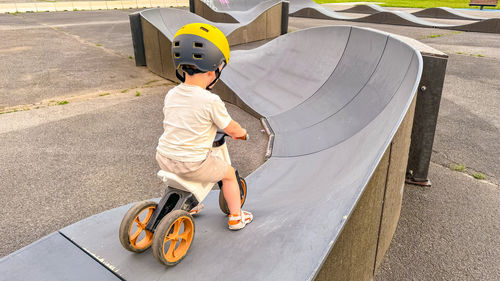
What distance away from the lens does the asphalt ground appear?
339cm

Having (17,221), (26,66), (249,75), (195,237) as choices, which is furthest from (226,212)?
(26,66)

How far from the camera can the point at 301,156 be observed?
483cm

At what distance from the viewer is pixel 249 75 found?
8172mm

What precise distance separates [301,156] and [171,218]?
277 cm

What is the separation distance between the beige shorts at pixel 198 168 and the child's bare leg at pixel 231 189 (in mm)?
96

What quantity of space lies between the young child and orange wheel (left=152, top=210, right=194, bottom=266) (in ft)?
1.02

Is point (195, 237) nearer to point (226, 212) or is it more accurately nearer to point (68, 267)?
point (226, 212)

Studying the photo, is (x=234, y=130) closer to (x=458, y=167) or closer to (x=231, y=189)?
(x=231, y=189)

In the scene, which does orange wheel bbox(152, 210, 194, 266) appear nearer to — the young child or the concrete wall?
the young child

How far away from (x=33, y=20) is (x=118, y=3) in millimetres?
12217

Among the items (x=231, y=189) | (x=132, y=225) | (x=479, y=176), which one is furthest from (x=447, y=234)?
(x=132, y=225)

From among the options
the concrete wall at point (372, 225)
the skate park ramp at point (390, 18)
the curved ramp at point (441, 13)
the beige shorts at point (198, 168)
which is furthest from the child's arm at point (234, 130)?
the curved ramp at point (441, 13)

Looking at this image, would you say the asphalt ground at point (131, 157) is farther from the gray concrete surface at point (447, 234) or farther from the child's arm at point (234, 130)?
the child's arm at point (234, 130)

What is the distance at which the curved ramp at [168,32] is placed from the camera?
9.47 m
